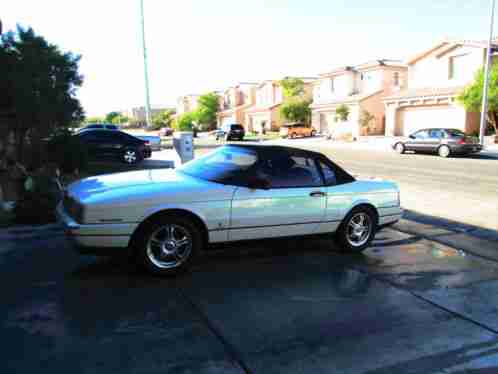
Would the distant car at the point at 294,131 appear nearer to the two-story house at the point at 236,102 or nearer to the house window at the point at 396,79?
the house window at the point at 396,79

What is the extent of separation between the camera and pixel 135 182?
5055mm

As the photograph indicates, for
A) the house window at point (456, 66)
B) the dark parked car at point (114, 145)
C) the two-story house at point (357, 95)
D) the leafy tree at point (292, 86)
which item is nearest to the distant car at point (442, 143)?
the house window at point (456, 66)

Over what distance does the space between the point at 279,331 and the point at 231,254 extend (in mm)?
2168

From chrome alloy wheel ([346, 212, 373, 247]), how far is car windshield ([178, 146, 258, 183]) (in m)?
1.65

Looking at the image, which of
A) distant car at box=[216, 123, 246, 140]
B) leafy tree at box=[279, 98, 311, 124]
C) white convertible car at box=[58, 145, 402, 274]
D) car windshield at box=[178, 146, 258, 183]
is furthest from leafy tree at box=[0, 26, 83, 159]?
leafy tree at box=[279, 98, 311, 124]

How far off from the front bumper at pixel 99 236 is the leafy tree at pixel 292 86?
5331 centimetres

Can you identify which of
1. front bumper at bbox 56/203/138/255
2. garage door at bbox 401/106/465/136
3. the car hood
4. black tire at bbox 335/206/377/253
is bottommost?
black tire at bbox 335/206/377/253

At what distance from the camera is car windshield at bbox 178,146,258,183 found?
5.26m

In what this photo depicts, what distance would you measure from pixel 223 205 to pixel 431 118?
33009 mm

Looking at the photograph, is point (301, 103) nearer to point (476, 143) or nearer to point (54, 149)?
point (476, 143)

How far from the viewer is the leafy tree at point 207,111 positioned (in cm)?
7556

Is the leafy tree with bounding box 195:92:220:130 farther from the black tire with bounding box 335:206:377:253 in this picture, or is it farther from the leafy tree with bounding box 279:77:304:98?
the black tire with bounding box 335:206:377:253

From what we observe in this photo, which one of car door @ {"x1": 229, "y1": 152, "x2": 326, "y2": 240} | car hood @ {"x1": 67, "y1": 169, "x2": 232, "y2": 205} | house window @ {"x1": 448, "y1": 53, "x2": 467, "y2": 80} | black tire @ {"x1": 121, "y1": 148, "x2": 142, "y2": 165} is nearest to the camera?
car hood @ {"x1": 67, "y1": 169, "x2": 232, "y2": 205}

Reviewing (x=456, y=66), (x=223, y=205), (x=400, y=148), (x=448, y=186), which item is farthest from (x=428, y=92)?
(x=223, y=205)
